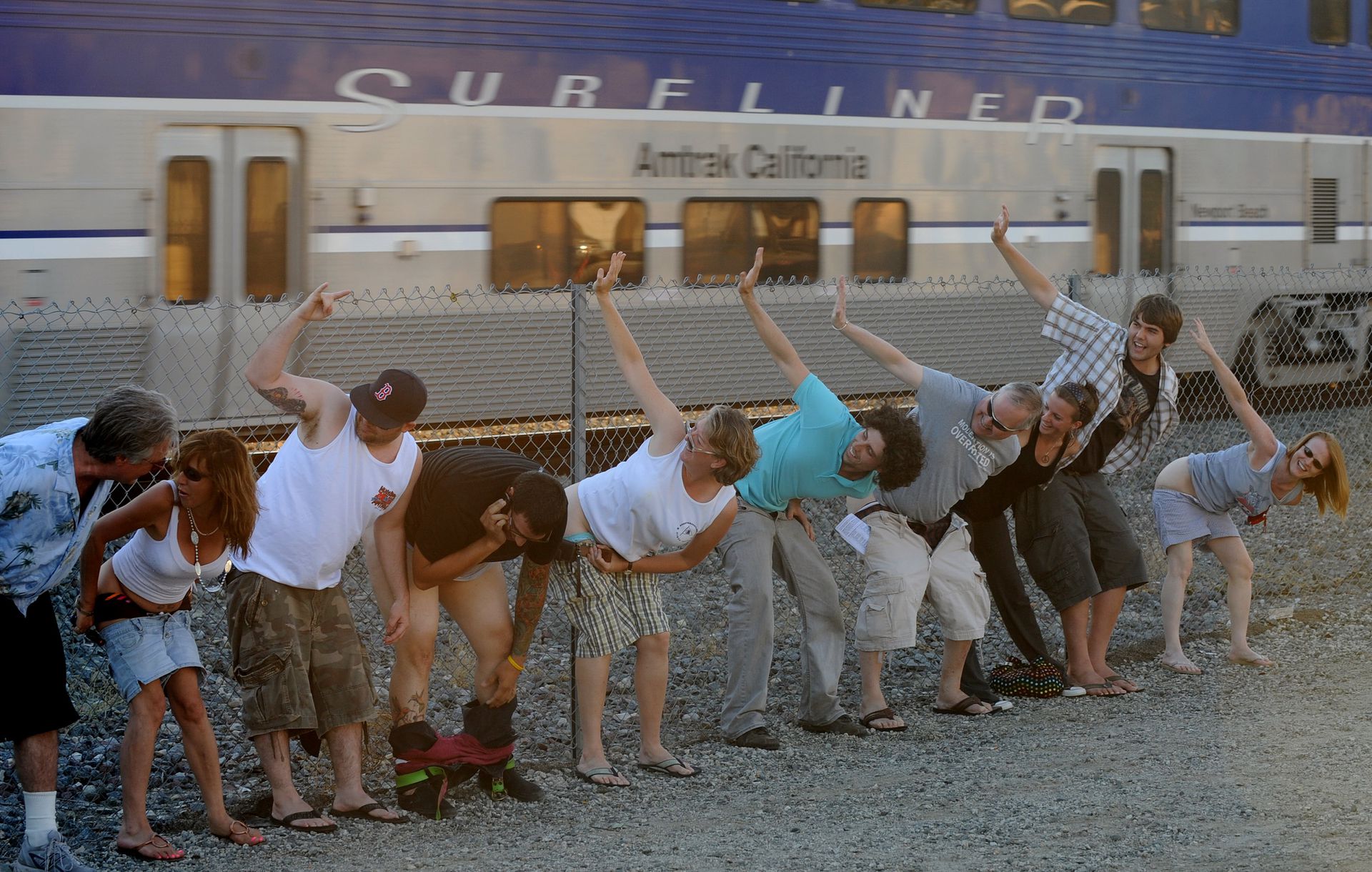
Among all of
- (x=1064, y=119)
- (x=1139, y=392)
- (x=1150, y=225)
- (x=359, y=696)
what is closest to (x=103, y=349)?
(x=359, y=696)

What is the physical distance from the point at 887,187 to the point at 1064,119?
186 cm

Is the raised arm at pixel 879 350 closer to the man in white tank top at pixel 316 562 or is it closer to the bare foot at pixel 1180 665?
the man in white tank top at pixel 316 562

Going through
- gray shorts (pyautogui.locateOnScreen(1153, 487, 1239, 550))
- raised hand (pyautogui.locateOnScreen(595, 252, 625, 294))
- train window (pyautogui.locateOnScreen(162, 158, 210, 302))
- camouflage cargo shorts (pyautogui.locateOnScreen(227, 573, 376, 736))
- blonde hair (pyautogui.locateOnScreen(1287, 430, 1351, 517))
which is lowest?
camouflage cargo shorts (pyautogui.locateOnScreen(227, 573, 376, 736))

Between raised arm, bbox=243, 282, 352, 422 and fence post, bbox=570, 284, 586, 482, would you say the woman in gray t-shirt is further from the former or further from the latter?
raised arm, bbox=243, 282, 352, 422

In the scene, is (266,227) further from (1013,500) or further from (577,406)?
(1013,500)

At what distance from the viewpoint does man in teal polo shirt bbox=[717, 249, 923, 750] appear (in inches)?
220

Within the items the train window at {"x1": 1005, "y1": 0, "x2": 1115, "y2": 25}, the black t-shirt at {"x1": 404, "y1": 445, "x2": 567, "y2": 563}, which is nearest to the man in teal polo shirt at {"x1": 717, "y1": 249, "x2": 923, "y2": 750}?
the black t-shirt at {"x1": 404, "y1": 445, "x2": 567, "y2": 563}

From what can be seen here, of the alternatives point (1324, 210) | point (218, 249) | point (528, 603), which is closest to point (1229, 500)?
point (528, 603)

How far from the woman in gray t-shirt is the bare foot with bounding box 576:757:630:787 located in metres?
2.88

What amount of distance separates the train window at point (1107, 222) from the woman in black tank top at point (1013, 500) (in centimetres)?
633

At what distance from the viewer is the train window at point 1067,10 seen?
11.5m

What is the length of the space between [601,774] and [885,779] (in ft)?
3.33

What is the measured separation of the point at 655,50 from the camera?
997 cm

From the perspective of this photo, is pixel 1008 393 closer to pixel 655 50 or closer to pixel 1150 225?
pixel 655 50
